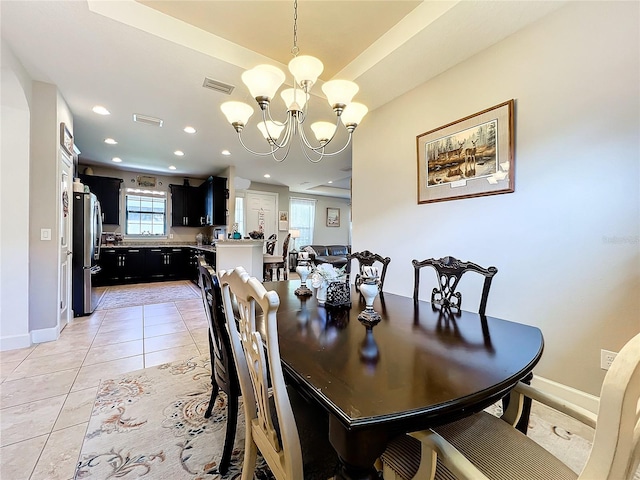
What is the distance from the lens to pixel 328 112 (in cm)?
338

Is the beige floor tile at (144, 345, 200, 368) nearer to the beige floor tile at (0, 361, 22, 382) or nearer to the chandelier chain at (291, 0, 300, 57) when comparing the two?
the beige floor tile at (0, 361, 22, 382)

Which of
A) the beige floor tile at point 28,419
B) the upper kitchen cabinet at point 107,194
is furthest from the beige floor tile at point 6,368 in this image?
the upper kitchen cabinet at point 107,194

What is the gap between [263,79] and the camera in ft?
5.66

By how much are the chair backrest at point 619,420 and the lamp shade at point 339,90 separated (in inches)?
70.9

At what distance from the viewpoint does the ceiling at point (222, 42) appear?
1957mm

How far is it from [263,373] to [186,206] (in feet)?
23.1

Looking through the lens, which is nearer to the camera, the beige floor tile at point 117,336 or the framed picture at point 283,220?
the beige floor tile at point 117,336

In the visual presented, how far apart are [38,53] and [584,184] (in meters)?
4.22

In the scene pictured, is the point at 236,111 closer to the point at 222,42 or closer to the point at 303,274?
the point at 222,42

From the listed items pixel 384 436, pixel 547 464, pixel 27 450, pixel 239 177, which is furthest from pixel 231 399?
pixel 239 177

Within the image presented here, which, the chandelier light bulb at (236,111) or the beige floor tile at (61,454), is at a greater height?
the chandelier light bulb at (236,111)

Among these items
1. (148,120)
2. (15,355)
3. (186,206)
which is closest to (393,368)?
(15,355)

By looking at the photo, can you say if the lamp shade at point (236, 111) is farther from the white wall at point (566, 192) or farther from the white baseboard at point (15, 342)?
the white baseboard at point (15, 342)

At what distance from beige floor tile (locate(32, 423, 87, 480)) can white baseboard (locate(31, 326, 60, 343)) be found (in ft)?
5.99
